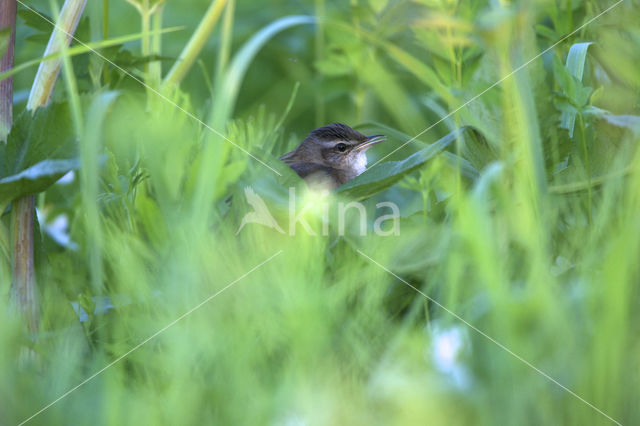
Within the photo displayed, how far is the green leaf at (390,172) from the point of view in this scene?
133cm

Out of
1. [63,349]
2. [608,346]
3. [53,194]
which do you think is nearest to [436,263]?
[608,346]

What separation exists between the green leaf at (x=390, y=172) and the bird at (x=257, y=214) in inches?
5.6

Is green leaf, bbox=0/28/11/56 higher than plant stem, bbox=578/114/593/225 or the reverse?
higher

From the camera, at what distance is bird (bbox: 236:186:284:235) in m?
1.38

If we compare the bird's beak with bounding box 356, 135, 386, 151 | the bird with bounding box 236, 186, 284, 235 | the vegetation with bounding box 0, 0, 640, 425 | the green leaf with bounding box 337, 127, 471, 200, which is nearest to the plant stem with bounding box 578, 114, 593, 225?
the vegetation with bounding box 0, 0, 640, 425

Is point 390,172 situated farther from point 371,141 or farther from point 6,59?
point 371,141

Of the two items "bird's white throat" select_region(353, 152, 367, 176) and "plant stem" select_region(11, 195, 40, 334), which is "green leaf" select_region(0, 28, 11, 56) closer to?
"plant stem" select_region(11, 195, 40, 334)

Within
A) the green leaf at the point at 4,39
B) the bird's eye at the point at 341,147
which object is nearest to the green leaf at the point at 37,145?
the green leaf at the point at 4,39

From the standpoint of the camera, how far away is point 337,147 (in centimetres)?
271

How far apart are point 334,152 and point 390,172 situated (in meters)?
1.35

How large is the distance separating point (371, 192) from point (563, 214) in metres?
0.35

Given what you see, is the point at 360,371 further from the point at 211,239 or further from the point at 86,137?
the point at 86,137

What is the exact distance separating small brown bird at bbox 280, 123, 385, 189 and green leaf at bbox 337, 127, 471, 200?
34.0 inches

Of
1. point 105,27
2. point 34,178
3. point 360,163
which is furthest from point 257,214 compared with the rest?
point 360,163
